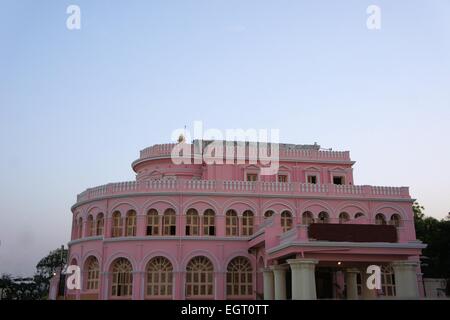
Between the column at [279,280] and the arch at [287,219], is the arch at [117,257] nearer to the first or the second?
the column at [279,280]

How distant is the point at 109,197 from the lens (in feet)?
81.7

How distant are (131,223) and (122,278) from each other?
2.88 metres

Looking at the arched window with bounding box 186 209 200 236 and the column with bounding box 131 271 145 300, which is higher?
the arched window with bounding box 186 209 200 236

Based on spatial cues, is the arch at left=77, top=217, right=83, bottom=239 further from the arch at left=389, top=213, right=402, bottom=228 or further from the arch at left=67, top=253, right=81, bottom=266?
the arch at left=389, top=213, right=402, bottom=228

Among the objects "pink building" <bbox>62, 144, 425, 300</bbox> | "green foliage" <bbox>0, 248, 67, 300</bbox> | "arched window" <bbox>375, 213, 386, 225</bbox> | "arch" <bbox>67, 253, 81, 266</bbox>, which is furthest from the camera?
"green foliage" <bbox>0, 248, 67, 300</bbox>

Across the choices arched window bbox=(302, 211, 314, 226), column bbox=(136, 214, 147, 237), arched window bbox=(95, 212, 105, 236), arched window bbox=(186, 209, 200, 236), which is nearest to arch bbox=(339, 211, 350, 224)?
arched window bbox=(302, 211, 314, 226)

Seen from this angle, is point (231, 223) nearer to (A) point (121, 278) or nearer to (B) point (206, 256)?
(B) point (206, 256)

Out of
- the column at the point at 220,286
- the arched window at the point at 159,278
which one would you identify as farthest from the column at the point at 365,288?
the arched window at the point at 159,278

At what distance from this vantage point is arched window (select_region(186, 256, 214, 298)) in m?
23.5

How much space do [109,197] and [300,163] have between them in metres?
12.0

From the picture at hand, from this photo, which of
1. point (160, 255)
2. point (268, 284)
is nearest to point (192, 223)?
point (160, 255)

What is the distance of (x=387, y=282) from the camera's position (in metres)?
25.2

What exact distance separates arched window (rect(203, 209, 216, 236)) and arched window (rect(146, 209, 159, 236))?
2.55 m
